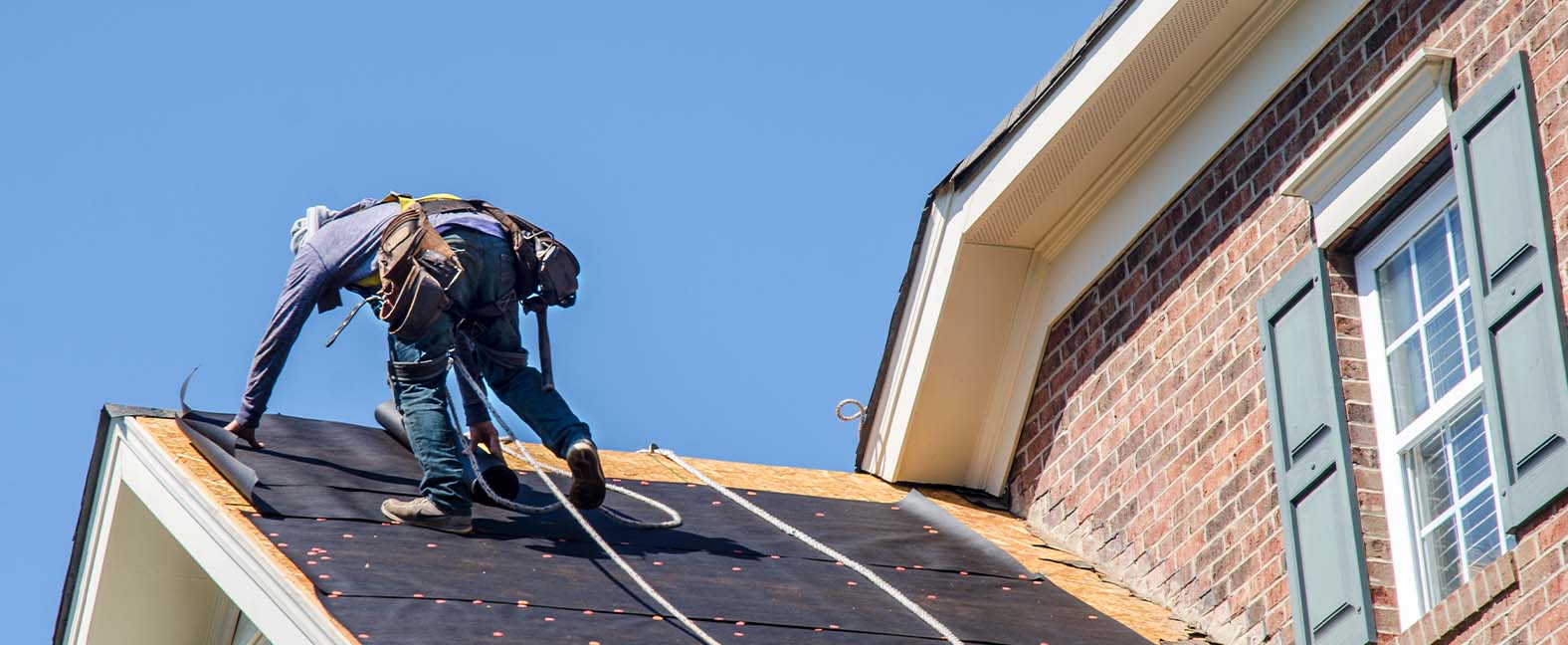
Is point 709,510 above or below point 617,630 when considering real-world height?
above

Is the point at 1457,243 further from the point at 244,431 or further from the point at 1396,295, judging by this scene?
the point at 244,431

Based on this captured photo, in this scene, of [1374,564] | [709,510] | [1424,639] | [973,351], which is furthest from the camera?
[973,351]

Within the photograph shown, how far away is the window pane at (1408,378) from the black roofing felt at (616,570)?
4.26ft

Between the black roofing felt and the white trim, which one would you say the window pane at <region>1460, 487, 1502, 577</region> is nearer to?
the black roofing felt

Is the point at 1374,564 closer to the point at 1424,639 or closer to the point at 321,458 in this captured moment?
the point at 1424,639

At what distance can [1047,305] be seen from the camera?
1002 centimetres

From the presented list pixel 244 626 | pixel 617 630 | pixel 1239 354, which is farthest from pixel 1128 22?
pixel 244 626

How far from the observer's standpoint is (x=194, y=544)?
8148mm

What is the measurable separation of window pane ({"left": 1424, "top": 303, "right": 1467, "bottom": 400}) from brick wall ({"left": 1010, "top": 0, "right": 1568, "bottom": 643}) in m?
0.29

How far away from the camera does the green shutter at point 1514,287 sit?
675 cm

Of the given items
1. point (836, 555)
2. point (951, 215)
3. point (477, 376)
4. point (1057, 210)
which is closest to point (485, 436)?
point (477, 376)

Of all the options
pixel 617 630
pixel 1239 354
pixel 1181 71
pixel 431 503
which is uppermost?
pixel 1181 71

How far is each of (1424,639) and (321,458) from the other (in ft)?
14.8

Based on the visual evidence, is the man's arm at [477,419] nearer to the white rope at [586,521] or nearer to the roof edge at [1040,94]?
the white rope at [586,521]
